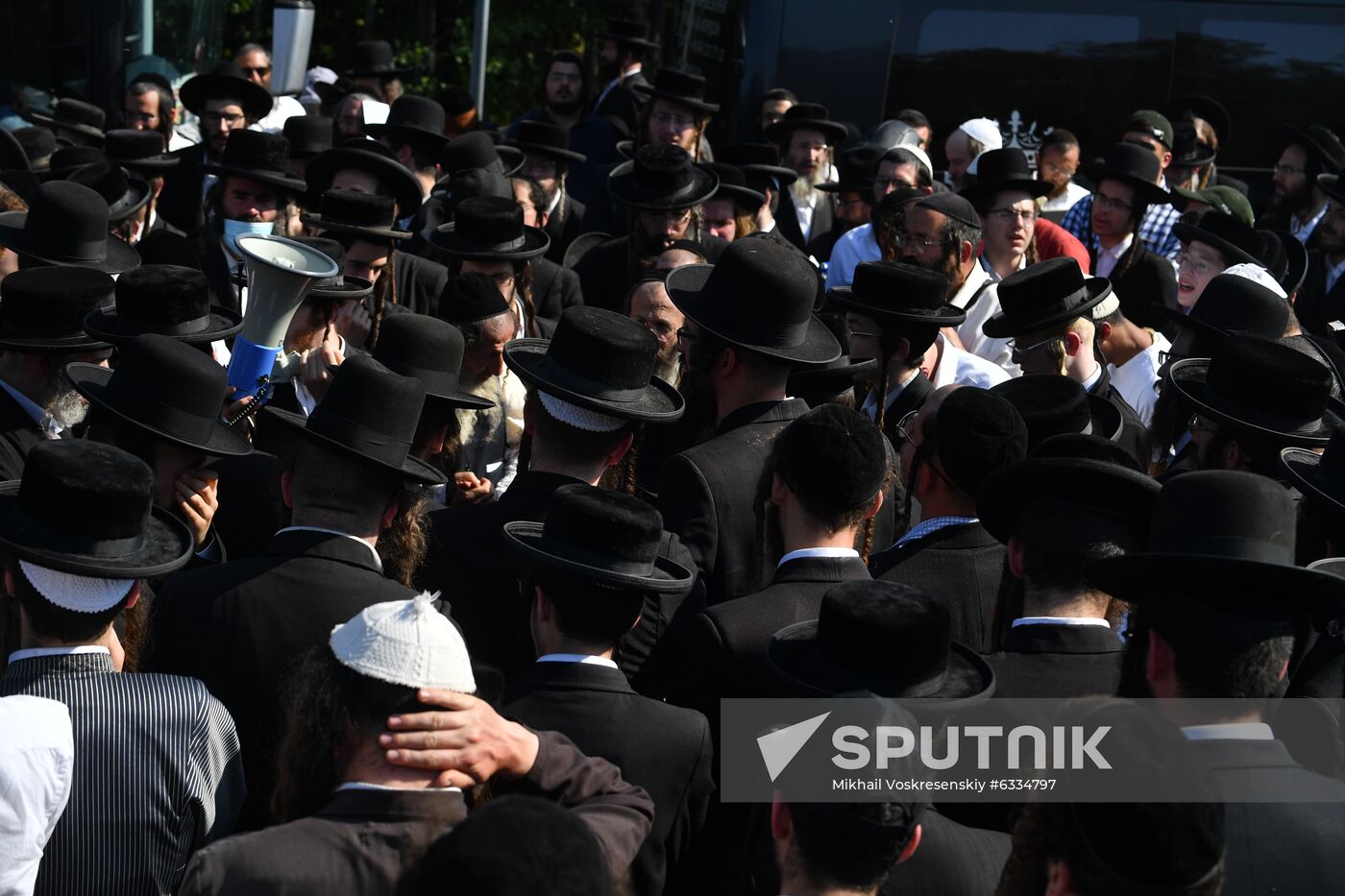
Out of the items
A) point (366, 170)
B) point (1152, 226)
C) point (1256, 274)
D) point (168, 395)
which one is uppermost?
A: point (1256, 274)

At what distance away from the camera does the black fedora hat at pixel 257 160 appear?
7.74 meters

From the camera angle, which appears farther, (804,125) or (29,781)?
(804,125)

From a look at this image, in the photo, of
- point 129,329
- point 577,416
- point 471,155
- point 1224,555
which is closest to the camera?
point 1224,555

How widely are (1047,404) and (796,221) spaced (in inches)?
239

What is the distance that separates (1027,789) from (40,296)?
3.53 metres

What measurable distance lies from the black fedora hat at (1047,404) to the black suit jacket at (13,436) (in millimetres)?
3064

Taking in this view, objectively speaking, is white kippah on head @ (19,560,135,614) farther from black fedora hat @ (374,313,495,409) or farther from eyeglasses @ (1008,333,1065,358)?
eyeglasses @ (1008,333,1065,358)

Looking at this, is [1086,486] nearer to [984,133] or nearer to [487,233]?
[487,233]

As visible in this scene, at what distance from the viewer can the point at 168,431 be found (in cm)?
423

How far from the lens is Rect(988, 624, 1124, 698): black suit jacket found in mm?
3572

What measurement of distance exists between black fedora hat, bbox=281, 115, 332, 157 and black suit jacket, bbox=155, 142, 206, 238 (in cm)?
64

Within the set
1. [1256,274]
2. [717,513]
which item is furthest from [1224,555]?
[1256,274]

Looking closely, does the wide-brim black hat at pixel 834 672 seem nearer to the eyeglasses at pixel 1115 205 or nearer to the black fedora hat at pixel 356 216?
the black fedora hat at pixel 356 216

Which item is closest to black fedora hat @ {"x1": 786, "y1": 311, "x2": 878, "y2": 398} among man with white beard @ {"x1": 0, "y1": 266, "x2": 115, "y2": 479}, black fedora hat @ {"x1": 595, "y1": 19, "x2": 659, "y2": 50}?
man with white beard @ {"x1": 0, "y1": 266, "x2": 115, "y2": 479}
